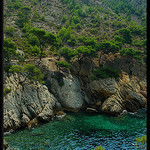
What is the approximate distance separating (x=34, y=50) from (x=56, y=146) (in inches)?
1298

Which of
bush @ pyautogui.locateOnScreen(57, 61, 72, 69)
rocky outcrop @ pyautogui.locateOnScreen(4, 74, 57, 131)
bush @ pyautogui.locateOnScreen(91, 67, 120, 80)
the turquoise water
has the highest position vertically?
bush @ pyautogui.locateOnScreen(57, 61, 72, 69)

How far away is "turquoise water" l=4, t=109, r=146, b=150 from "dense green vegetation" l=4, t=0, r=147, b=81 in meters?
16.8

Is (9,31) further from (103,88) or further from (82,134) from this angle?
(82,134)

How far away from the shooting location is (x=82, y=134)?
2567cm

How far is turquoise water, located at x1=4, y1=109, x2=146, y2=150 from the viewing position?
2162 cm

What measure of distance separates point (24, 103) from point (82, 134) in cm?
1486

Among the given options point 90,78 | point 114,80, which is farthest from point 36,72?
point 114,80

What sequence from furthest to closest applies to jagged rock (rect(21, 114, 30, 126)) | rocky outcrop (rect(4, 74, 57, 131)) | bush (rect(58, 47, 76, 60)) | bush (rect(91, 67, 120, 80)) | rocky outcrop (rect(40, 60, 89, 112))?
bush (rect(58, 47, 76, 60)) → bush (rect(91, 67, 120, 80)) → rocky outcrop (rect(40, 60, 89, 112)) → jagged rock (rect(21, 114, 30, 126)) → rocky outcrop (rect(4, 74, 57, 131))

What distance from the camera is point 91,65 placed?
157 ft

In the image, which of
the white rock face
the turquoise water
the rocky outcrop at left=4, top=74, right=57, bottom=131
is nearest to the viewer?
the turquoise water

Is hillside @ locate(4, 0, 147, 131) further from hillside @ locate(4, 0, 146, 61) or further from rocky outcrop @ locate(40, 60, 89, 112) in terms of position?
hillside @ locate(4, 0, 146, 61)

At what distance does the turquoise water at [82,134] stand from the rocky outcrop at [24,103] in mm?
2312

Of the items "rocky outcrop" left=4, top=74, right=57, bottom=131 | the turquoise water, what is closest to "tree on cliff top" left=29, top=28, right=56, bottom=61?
"rocky outcrop" left=4, top=74, right=57, bottom=131

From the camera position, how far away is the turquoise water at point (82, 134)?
2162 centimetres
